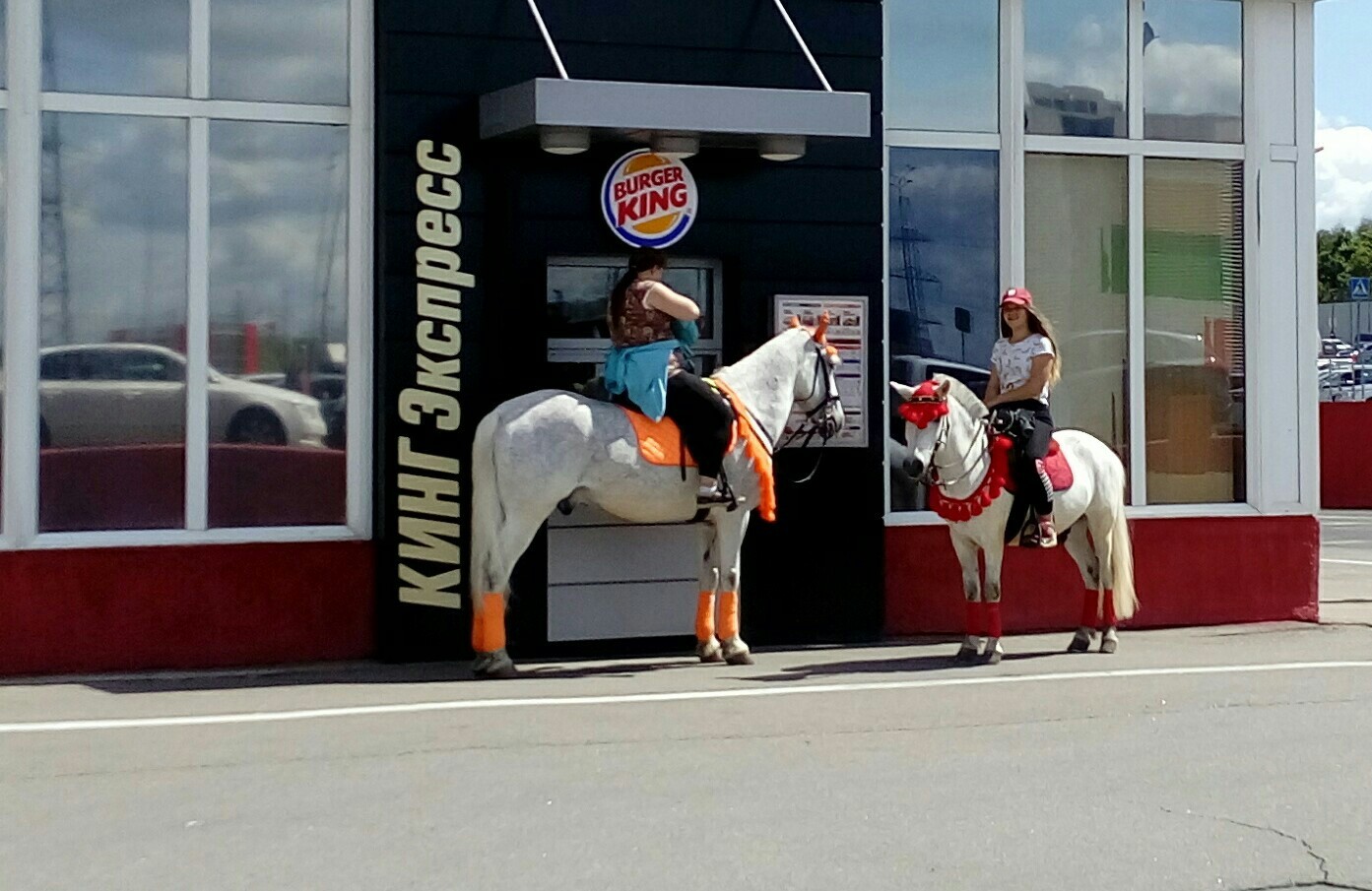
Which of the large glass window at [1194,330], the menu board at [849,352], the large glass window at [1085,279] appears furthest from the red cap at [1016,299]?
the large glass window at [1194,330]

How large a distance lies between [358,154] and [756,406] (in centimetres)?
295

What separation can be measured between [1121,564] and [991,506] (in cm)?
131

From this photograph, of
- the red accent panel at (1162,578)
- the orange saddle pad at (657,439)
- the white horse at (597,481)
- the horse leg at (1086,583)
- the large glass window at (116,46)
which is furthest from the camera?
the red accent panel at (1162,578)

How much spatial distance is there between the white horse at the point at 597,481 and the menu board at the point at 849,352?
1096 mm

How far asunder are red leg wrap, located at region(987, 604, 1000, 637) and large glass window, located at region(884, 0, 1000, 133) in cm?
365

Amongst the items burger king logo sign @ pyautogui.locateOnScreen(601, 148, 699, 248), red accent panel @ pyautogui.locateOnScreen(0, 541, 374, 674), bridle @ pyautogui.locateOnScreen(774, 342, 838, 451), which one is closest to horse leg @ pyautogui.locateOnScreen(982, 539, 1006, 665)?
bridle @ pyautogui.locateOnScreen(774, 342, 838, 451)

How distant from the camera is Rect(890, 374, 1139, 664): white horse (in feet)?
38.2

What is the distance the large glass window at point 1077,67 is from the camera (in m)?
14.2

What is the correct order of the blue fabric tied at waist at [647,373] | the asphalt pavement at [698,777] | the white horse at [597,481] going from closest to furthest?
the asphalt pavement at [698,777]
the white horse at [597,481]
the blue fabric tied at waist at [647,373]

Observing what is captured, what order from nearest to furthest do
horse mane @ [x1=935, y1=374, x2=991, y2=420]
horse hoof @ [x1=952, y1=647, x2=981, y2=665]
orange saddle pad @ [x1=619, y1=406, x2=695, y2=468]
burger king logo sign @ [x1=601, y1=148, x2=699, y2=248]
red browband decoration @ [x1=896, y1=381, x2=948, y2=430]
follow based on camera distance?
orange saddle pad @ [x1=619, y1=406, x2=695, y2=468] < red browband decoration @ [x1=896, y1=381, x2=948, y2=430] < horse mane @ [x1=935, y1=374, x2=991, y2=420] < horse hoof @ [x1=952, y1=647, x2=981, y2=665] < burger king logo sign @ [x1=601, y1=148, x2=699, y2=248]

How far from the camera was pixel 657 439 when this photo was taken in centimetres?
1150

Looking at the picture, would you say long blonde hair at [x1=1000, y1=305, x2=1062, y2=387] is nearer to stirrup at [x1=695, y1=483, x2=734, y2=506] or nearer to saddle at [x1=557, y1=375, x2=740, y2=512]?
saddle at [x1=557, y1=375, x2=740, y2=512]

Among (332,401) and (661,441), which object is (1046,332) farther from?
(332,401)

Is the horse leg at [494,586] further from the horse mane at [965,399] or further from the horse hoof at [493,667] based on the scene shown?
the horse mane at [965,399]
